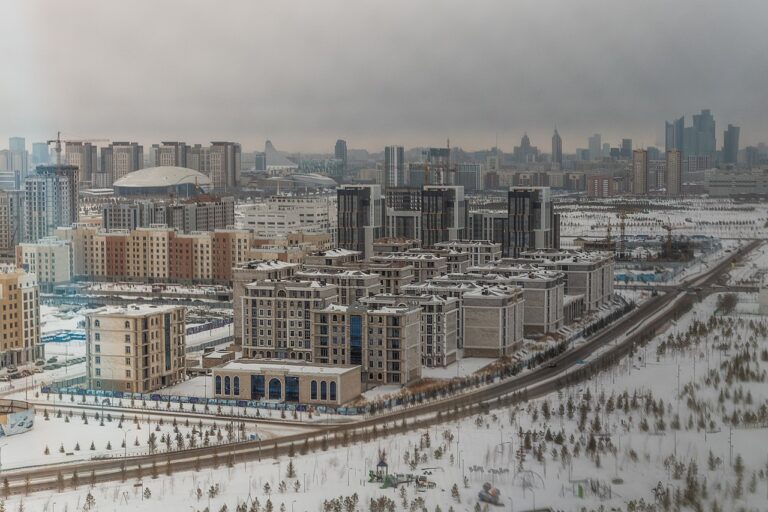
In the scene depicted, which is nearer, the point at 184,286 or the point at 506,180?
the point at 506,180

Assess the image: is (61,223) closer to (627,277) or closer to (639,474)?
(627,277)

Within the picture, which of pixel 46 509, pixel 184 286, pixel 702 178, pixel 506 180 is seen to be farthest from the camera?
pixel 184 286

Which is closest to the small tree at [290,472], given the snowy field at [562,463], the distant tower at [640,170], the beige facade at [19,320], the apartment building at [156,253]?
the snowy field at [562,463]

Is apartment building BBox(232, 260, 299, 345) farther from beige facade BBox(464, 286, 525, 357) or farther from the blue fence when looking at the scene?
beige facade BBox(464, 286, 525, 357)

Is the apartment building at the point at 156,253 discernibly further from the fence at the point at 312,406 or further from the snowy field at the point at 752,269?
the snowy field at the point at 752,269

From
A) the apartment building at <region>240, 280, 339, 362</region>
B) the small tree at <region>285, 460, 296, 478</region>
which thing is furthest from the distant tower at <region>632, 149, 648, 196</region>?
the small tree at <region>285, 460, 296, 478</region>

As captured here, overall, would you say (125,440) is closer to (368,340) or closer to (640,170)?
(368,340)

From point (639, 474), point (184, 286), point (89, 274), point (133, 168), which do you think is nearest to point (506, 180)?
point (184, 286)

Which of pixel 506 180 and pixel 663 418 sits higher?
pixel 506 180
